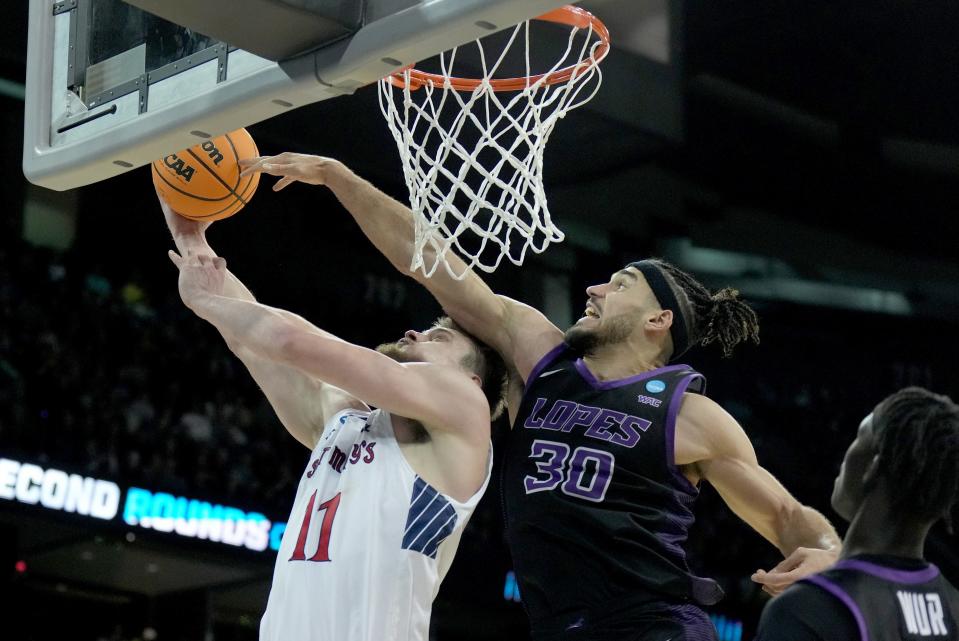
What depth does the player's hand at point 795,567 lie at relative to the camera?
3059mm

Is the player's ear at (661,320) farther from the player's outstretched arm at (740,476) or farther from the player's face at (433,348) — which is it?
the player's face at (433,348)

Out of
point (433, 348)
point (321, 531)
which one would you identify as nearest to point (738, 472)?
point (433, 348)

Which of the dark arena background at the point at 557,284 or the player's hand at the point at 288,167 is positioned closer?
the player's hand at the point at 288,167

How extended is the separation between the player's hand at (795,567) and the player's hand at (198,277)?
5.75ft

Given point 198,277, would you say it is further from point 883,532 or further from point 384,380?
point 883,532

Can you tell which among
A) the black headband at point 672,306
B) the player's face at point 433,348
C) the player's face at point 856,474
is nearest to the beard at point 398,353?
the player's face at point 433,348

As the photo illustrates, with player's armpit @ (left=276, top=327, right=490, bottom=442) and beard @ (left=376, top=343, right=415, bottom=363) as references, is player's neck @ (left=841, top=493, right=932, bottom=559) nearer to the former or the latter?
player's armpit @ (left=276, top=327, right=490, bottom=442)

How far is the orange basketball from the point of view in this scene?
386cm

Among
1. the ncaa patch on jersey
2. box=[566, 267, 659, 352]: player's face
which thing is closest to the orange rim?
box=[566, 267, 659, 352]: player's face

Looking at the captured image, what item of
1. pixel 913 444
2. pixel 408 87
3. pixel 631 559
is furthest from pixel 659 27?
pixel 913 444

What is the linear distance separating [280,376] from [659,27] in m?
8.37

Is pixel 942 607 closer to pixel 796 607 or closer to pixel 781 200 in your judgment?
pixel 796 607

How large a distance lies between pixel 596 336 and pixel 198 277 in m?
1.18

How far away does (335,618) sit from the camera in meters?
3.42
